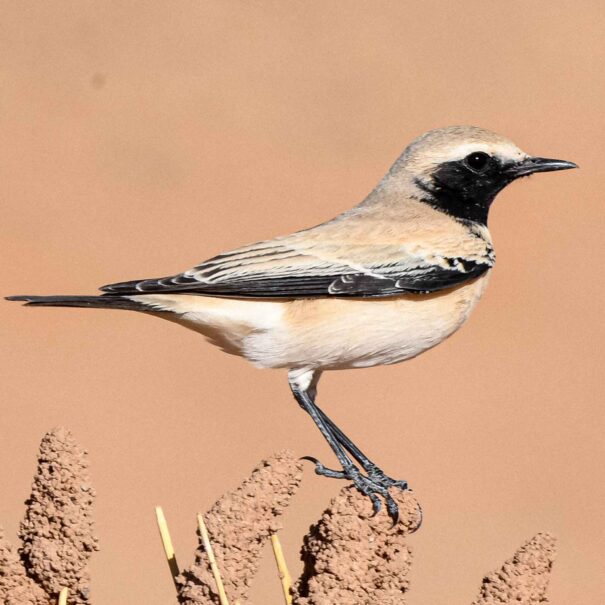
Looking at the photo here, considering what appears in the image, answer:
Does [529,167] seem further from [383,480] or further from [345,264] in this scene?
[383,480]

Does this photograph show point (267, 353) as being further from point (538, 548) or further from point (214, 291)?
point (538, 548)

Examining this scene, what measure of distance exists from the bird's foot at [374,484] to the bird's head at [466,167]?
1632 millimetres

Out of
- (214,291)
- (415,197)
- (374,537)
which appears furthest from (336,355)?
(374,537)

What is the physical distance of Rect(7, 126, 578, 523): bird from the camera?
5648 mm

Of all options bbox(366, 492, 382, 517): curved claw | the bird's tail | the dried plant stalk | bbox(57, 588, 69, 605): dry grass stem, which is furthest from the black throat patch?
bbox(57, 588, 69, 605): dry grass stem

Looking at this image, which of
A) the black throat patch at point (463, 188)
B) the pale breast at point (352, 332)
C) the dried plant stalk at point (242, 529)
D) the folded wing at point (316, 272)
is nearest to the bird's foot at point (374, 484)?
the dried plant stalk at point (242, 529)

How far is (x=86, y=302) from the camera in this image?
5391mm

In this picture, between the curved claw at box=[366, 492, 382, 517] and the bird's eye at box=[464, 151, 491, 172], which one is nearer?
the curved claw at box=[366, 492, 382, 517]

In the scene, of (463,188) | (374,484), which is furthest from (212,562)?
(463,188)

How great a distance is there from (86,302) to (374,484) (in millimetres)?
1565

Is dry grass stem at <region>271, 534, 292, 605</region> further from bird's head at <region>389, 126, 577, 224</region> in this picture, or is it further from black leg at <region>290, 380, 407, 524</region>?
bird's head at <region>389, 126, 577, 224</region>

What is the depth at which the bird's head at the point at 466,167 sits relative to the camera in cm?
632

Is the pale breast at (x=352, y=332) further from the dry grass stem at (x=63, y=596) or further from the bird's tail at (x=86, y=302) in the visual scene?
the dry grass stem at (x=63, y=596)

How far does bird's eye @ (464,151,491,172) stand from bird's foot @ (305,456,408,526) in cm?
179
